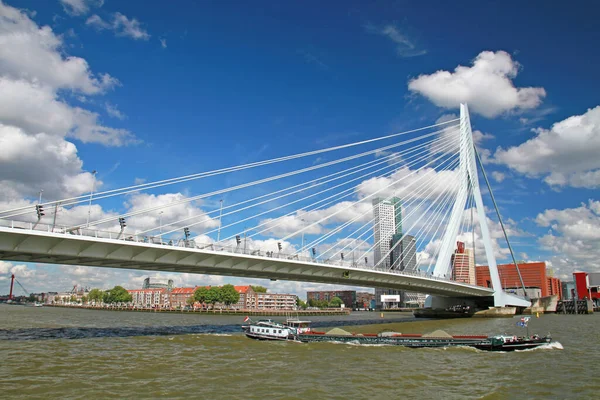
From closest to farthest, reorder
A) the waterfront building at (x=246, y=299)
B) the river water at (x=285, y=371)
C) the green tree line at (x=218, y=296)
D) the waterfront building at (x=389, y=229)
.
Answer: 1. the river water at (x=285, y=371)
2. the waterfront building at (x=389, y=229)
3. the green tree line at (x=218, y=296)
4. the waterfront building at (x=246, y=299)

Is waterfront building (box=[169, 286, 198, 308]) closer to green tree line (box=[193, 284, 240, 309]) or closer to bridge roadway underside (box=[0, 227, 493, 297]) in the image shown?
green tree line (box=[193, 284, 240, 309])

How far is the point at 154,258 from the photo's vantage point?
3475 cm

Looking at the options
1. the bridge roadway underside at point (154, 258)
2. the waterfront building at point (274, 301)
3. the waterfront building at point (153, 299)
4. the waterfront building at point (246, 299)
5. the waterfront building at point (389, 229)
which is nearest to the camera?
the bridge roadway underside at point (154, 258)

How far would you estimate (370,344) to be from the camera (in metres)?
34.3

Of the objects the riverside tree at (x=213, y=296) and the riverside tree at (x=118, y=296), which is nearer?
the riverside tree at (x=213, y=296)

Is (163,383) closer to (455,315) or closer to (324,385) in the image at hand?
(324,385)

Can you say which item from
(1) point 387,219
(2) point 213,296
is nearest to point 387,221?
(1) point 387,219

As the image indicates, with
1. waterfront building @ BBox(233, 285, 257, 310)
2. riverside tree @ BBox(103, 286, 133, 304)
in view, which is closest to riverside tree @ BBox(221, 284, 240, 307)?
waterfront building @ BBox(233, 285, 257, 310)

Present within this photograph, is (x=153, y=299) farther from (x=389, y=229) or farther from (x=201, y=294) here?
(x=389, y=229)

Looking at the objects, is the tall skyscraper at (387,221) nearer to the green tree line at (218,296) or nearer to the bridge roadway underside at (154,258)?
the bridge roadway underside at (154,258)

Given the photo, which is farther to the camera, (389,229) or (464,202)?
(389,229)

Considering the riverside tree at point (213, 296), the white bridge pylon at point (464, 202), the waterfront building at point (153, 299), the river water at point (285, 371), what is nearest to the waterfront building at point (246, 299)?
the riverside tree at point (213, 296)

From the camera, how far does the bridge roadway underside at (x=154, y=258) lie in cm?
2844

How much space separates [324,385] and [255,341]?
1819cm
